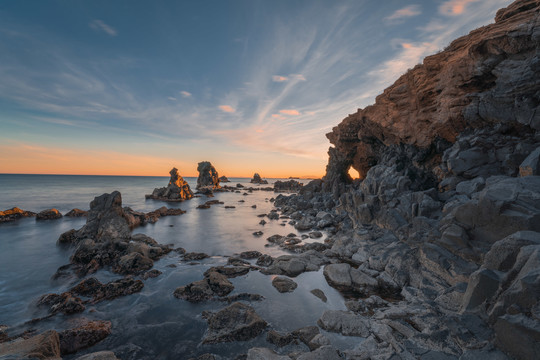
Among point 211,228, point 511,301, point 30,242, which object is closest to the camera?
point 511,301

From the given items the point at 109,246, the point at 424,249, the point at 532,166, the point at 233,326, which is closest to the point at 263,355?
the point at 233,326

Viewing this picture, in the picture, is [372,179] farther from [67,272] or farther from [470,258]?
[67,272]

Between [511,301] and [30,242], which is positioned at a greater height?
[511,301]

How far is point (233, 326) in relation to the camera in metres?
9.55

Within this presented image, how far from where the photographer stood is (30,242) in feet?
75.7

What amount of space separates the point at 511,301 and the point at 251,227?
94.2ft

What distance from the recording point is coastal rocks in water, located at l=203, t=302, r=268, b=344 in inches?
360

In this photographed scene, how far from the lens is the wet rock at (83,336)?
28.3ft

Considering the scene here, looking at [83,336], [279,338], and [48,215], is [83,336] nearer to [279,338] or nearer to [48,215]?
[279,338]

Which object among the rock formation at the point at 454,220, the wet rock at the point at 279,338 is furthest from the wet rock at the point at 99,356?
the rock formation at the point at 454,220

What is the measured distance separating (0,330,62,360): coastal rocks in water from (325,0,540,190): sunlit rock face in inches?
1120

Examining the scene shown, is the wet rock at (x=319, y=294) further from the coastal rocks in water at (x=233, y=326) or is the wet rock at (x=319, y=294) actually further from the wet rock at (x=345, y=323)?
the coastal rocks in water at (x=233, y=326)

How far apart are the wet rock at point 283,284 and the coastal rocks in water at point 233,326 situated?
361cm

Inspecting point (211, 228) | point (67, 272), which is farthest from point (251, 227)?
point (67, 272)
